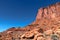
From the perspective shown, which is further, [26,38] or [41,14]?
[41,14]

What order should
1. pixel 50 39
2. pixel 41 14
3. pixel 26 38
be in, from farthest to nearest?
pixel 41 14 < pixel 26 38 < pixel 50 39

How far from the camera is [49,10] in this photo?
163875 mm

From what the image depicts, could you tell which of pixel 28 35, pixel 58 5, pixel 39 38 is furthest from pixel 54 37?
pixel 58 5

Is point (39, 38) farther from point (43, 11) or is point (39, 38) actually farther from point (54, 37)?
point (43, 11)

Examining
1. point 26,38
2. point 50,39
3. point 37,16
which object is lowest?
point 50,39

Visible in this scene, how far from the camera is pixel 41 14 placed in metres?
171

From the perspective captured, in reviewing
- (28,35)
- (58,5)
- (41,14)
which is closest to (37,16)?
(41,14)

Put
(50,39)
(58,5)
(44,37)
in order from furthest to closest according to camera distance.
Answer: (58,5), (44,37), (50,39)

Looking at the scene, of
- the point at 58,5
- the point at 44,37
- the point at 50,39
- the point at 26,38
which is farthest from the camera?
the point at 58,5

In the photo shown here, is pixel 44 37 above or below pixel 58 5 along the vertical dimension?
below

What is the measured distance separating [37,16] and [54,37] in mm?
136020

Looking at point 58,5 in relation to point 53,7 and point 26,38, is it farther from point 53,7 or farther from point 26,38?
point 26,38

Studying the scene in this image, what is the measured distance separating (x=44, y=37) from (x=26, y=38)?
9.92 metres

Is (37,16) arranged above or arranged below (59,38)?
above
